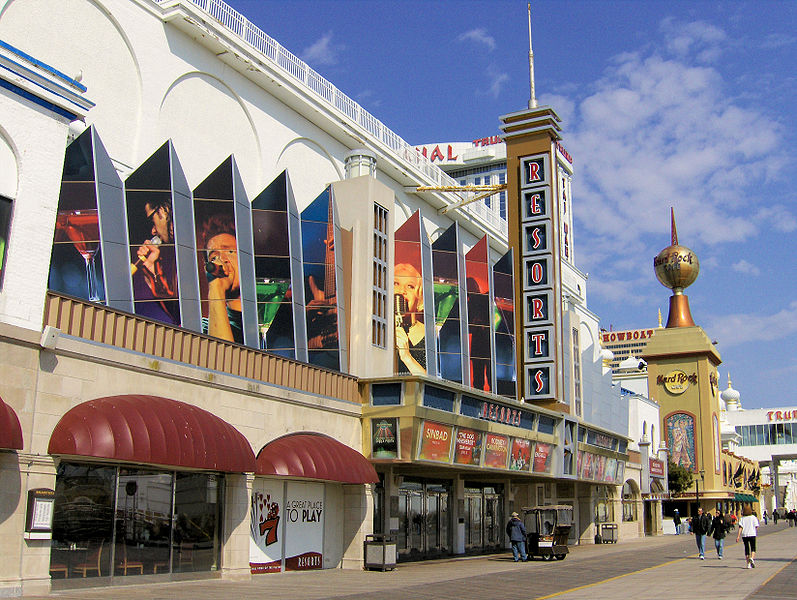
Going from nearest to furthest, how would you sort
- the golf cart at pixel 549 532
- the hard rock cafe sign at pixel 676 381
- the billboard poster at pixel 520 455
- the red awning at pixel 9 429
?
the red awning at pixel 9 429
the golf cart at pixel 549 532
the billboard poster at pixel 520 455
the hard rock cafe sign at pixel 676 381

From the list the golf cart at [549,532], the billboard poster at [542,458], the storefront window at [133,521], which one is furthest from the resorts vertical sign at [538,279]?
the storefront window at [133,521]

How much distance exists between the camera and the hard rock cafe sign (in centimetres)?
7869

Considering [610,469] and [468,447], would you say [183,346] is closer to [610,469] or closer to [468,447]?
[468,447]

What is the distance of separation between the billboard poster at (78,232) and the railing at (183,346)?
137 inches

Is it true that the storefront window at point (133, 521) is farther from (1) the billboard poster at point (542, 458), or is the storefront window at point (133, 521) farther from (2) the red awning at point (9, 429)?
(1) the billboard poster at point (542, 458)

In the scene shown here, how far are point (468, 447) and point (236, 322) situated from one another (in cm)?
917

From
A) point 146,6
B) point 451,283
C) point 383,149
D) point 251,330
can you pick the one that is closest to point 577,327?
point 451,283

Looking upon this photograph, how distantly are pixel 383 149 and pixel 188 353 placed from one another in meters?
19.8

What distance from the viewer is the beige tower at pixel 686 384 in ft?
249

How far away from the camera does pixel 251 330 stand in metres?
24.0

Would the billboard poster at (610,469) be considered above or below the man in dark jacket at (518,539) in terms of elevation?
above

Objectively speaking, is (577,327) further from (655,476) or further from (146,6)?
(146,6)

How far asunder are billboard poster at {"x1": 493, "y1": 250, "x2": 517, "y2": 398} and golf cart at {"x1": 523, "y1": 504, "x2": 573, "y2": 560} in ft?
21.8

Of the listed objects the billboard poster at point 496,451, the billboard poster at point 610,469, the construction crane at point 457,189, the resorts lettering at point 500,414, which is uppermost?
the construction crane at point 457,189
